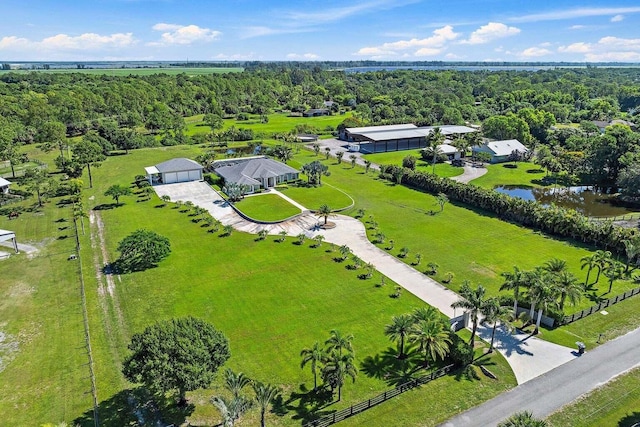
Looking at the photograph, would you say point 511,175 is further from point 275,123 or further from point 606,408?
point 275,123

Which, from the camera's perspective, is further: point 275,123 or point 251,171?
point 275,123

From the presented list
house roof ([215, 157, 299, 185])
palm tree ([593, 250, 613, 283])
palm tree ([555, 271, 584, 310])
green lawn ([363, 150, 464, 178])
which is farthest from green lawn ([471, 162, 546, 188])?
palm tree ([555, 271, 584, 310])

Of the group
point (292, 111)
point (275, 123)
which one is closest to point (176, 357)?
point (275, 123)

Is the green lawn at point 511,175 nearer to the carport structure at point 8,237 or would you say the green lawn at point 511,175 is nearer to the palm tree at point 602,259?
the palm tree at point 602,259

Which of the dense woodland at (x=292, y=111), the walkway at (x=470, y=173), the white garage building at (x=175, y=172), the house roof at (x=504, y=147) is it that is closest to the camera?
the white garage building at (x=175, y=172)

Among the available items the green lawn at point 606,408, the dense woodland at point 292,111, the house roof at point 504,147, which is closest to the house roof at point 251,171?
the dense woodland at point 292,111

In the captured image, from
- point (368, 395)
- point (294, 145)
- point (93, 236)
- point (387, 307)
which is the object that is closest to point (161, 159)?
point (294, 145)
